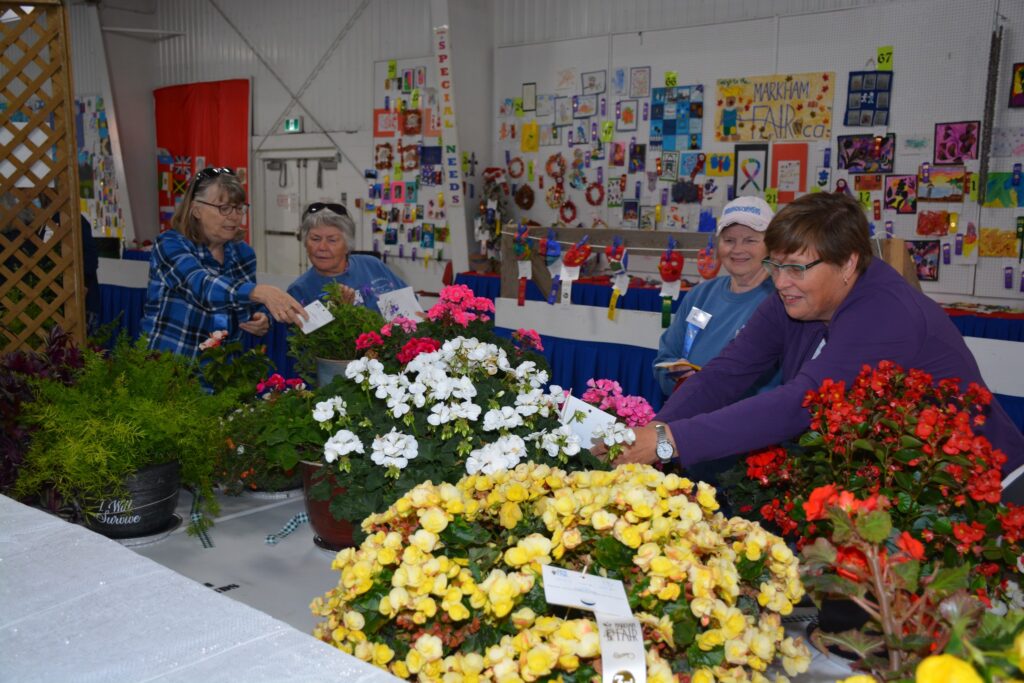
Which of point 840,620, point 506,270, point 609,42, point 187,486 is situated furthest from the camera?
point 609,42

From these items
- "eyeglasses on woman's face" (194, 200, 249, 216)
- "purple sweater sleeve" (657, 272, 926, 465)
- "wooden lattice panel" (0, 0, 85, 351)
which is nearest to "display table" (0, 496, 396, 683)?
"purple sweater sleeve" (657, 272, 926, 465)

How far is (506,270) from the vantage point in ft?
14.5

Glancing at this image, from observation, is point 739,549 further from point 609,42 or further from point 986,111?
point 609,42

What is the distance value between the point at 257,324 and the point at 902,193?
4.76 meters

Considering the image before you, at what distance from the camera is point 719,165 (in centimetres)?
682

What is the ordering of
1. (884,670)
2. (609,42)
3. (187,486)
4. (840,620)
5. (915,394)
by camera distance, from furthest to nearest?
(609,42), (187,486), (915,394), (840,620), (884,670)

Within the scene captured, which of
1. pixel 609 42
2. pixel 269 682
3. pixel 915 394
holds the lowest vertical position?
pixel 269 682

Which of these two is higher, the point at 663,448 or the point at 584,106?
the point at 584,106

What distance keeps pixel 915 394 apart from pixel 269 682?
1057mm

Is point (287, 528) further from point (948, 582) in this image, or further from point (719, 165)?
point (719, 165)

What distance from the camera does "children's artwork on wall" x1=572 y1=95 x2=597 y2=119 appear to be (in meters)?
7.49

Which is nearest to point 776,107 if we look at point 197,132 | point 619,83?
point 619,83

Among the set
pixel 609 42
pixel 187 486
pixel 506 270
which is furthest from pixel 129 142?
pixel 187 486

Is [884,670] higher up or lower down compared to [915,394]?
lower down
